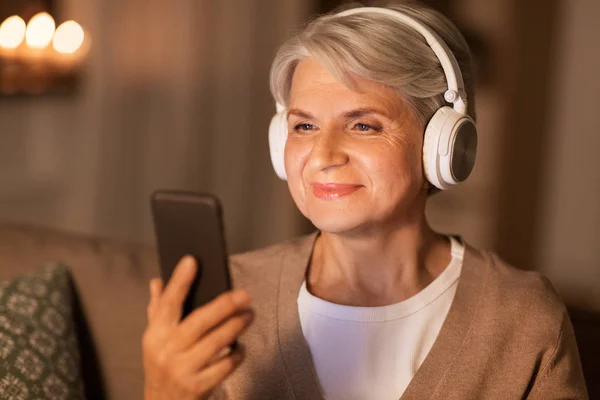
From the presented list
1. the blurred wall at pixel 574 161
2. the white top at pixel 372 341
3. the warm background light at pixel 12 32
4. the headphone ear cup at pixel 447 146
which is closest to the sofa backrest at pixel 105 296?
the white top at pixel 372 341

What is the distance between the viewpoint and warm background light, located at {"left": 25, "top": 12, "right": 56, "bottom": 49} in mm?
2662

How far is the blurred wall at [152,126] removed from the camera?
282 cm

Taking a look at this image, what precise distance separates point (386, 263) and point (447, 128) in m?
0.28

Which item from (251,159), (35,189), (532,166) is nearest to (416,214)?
(251,159)

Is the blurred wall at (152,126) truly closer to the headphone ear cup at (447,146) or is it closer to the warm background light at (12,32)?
the warm background light at (12,32)

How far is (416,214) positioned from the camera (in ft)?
4.14

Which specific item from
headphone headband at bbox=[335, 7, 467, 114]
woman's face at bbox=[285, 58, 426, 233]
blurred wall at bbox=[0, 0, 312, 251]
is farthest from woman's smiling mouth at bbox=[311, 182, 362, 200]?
blurred wall at bbox=[0, 0, 312, 251]

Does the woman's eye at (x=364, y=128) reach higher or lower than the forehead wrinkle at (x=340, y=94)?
lower

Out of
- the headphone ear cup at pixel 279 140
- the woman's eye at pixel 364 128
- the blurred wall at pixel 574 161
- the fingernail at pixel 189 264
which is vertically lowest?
the blurred wall at pixel 574 161

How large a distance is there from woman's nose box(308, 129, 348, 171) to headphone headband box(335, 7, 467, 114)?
0.61ft

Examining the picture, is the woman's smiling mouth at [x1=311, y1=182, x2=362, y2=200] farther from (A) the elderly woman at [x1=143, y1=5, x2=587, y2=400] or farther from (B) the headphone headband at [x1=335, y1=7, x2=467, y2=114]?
(B) the headphone headband at [x1=335, y1=7, x2=467, y2=114]

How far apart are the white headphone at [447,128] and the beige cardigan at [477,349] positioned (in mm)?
222

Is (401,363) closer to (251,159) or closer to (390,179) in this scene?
(390,179)

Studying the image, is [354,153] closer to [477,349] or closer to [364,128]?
[364,128]
